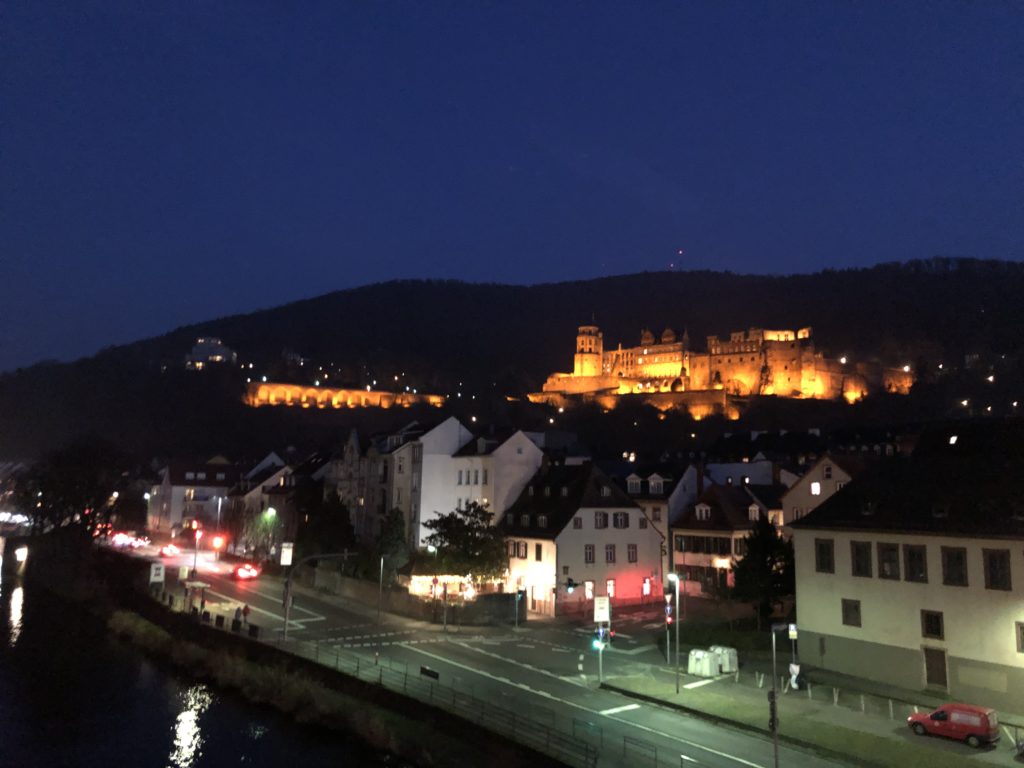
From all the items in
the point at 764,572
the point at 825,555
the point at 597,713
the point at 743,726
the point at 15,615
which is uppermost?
the point at 825,555

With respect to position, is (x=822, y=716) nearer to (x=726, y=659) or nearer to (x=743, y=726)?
(x=743, y=726)

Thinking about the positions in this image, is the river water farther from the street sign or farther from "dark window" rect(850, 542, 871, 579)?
"dark window" rect(850, 542, 871, 579)

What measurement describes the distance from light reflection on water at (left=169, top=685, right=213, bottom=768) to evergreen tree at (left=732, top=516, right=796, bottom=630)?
24.5 meters

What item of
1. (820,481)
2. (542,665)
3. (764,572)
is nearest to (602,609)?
(542,665)

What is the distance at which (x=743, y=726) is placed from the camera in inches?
931

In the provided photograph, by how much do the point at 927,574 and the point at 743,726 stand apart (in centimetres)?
1020

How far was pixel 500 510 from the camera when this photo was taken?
53.8 meters

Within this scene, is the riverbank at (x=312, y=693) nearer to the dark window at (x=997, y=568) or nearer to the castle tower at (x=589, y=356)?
the dark window at (x=997, y=568)

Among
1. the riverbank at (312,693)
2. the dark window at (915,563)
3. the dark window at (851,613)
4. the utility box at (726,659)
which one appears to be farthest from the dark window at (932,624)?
the riverbank at (312,693)

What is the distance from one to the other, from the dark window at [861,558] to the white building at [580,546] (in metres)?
16.7

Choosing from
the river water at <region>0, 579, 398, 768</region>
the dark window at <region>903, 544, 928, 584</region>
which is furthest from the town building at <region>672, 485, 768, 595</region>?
the river water at <region>0, 579, 398, 768</region>

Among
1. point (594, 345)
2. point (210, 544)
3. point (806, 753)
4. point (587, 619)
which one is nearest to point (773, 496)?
point (587, 619)

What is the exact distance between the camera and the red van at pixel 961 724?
22062mm

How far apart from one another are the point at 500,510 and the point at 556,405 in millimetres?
131280
